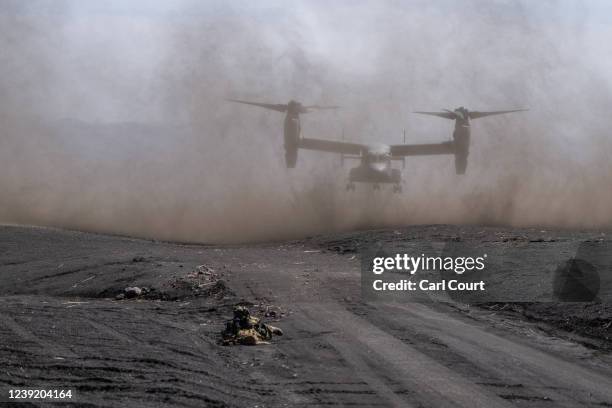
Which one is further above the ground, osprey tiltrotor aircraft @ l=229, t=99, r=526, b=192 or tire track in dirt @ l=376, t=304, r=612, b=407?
osprey tiltrotor aircraft @ l=229, t=99, r=526, b=192

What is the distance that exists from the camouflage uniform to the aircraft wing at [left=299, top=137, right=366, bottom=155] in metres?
25.4

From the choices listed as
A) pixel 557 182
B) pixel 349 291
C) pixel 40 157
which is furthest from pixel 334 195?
pixel 349 291

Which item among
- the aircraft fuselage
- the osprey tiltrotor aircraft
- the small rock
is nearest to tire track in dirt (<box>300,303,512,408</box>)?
the small rock

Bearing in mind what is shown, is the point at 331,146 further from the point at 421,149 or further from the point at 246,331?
the point at 246,331

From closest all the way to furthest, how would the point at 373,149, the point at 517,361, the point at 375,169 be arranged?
1. the point at 517,361
2. the point at 375,169
3. the point at 373,149

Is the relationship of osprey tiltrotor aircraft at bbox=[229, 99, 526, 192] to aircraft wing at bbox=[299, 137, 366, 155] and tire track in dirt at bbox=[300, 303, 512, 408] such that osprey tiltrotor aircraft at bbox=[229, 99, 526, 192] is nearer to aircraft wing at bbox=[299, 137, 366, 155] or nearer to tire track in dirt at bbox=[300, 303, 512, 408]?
aircraft wing at bbox=[299, 137, 366, 155]

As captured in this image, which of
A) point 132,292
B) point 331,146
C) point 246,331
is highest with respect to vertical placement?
point 331,146

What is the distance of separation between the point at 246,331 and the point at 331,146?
1071 inches

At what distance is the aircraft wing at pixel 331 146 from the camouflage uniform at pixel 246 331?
2544 centimetres

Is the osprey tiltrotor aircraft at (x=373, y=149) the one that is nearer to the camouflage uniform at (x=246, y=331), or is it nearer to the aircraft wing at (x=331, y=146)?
the aircraft wing at (x=331, y=146)

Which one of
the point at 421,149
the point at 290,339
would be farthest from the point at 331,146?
the point at 290,339

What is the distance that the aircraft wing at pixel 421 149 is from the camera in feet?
136

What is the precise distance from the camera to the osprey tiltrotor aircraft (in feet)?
124
